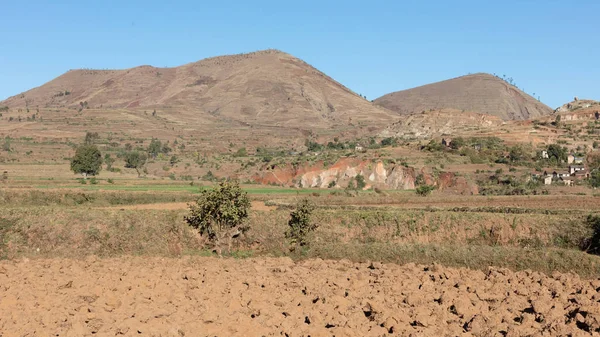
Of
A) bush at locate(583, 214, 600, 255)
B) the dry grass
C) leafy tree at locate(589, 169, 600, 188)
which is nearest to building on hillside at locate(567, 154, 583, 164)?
leafy tree at locate(589, 169, 600, 188)

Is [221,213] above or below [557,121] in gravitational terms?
below

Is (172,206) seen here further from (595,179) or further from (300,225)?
(595,179)

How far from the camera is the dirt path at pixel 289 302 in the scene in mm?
13930

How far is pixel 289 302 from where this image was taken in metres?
16.7

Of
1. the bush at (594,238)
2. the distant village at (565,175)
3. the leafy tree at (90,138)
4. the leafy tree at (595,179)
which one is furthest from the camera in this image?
the leafy tree at (90,138)

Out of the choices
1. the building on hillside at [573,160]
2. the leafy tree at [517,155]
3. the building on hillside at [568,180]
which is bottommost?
the building on hillside at [568,180]

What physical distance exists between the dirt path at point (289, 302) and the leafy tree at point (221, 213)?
36.9 feet

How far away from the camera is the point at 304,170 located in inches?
3238

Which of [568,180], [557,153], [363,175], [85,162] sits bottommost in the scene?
[568,180]

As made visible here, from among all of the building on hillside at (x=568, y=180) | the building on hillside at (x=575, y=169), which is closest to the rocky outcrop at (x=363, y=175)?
the building on hillside at (x=568, y=180)

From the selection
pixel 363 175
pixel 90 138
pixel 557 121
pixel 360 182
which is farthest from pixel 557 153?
pixel 90 138

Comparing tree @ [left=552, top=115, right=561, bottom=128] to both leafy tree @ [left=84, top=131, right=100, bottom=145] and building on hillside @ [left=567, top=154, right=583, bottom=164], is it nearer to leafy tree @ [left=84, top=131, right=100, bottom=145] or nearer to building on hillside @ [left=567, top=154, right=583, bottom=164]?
building on hillside @ [left=567, top=154, right=583, bottom=164]

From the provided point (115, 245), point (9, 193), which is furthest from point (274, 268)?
point (9, 193)

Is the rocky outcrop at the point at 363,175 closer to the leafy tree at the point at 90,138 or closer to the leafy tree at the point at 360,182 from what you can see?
the leafy tree at the point at 360,182
